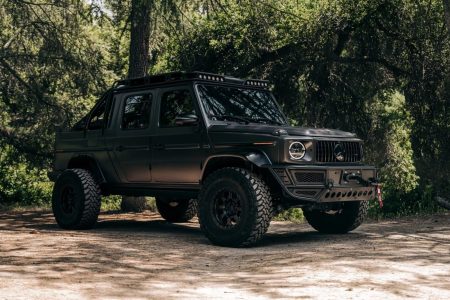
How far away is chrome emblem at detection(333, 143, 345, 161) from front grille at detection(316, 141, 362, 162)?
0.10ft

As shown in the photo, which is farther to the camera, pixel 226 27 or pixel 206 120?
pixel 226 27

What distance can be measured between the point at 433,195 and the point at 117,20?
312 inches

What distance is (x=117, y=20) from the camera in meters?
16.0

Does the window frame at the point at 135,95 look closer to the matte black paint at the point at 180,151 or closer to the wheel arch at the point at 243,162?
the matte black paint at the point at 180,151

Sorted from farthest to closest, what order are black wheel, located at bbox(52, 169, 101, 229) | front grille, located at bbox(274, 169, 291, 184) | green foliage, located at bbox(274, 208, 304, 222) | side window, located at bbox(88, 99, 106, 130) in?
green foliage, located at bbox(274, 208, 304, 222) < side window, located at bbox(88, 99, 106, 130) < black wheel, located at bbox(52, 169, 101, 229) < front grille, located at bbox(274, 169, 291, 184)

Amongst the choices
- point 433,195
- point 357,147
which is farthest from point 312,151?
point 433,195

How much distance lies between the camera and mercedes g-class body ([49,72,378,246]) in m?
8.69

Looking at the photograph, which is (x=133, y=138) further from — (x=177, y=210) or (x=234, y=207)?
(x=177, y=210)

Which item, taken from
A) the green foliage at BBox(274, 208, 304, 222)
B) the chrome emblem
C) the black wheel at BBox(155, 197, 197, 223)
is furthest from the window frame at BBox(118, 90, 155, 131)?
the green foliage at BBox(274, 208, 304, 222)

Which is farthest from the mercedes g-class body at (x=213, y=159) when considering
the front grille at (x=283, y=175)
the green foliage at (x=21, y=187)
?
the green foliage at (x=21, y=187)

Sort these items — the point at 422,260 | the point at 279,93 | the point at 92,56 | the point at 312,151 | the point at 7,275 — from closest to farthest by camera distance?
the point at 7,275 → the point at 422,260 → the point at 312,151 → the point at 279,93 → the point at 92,56

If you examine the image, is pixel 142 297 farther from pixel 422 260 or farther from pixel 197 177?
pixel 197 177

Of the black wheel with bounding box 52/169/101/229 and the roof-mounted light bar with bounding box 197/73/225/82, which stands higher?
the roof-mounted light bar with bounding box 197/73/225/82

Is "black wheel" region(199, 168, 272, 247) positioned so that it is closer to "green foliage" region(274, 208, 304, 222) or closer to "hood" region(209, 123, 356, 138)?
"hood" region(209, 123, 356, 138)
